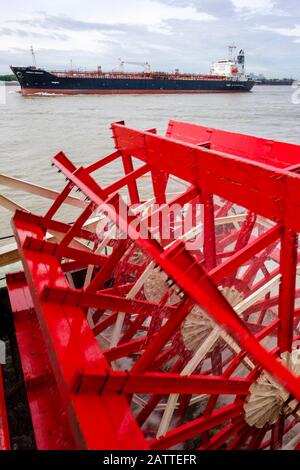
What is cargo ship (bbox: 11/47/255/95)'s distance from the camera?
34.1 meters

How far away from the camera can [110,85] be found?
1427 inches

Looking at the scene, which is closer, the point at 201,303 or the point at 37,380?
the point at 201,303

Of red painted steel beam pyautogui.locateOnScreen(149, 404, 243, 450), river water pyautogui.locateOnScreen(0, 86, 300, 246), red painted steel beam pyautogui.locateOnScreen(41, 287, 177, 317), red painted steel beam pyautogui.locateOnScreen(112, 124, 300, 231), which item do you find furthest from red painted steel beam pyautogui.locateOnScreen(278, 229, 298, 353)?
river water pyautogui.locateOnScreen(0, 86, 300, 246)

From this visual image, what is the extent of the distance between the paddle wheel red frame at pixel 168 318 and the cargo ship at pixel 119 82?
33171mm

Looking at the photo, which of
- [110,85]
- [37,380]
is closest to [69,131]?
[37,380]

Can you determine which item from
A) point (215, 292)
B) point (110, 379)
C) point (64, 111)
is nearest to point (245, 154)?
point (215, 292)

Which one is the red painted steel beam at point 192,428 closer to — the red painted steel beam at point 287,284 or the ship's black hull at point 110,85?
the red painted steel beam at point 287,284

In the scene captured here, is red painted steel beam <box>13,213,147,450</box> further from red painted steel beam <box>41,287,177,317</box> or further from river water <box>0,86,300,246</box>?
river water <box>0,86,300,246</box>

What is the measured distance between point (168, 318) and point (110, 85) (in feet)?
119

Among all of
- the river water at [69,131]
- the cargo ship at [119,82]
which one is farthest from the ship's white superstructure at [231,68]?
the river water at [69,131]

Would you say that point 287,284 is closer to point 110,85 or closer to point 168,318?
point 168,318

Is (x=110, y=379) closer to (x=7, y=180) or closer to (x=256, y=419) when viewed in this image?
(x=256, y=419)

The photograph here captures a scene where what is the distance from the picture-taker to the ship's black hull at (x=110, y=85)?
33969mm

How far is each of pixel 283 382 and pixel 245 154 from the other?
275 cm
